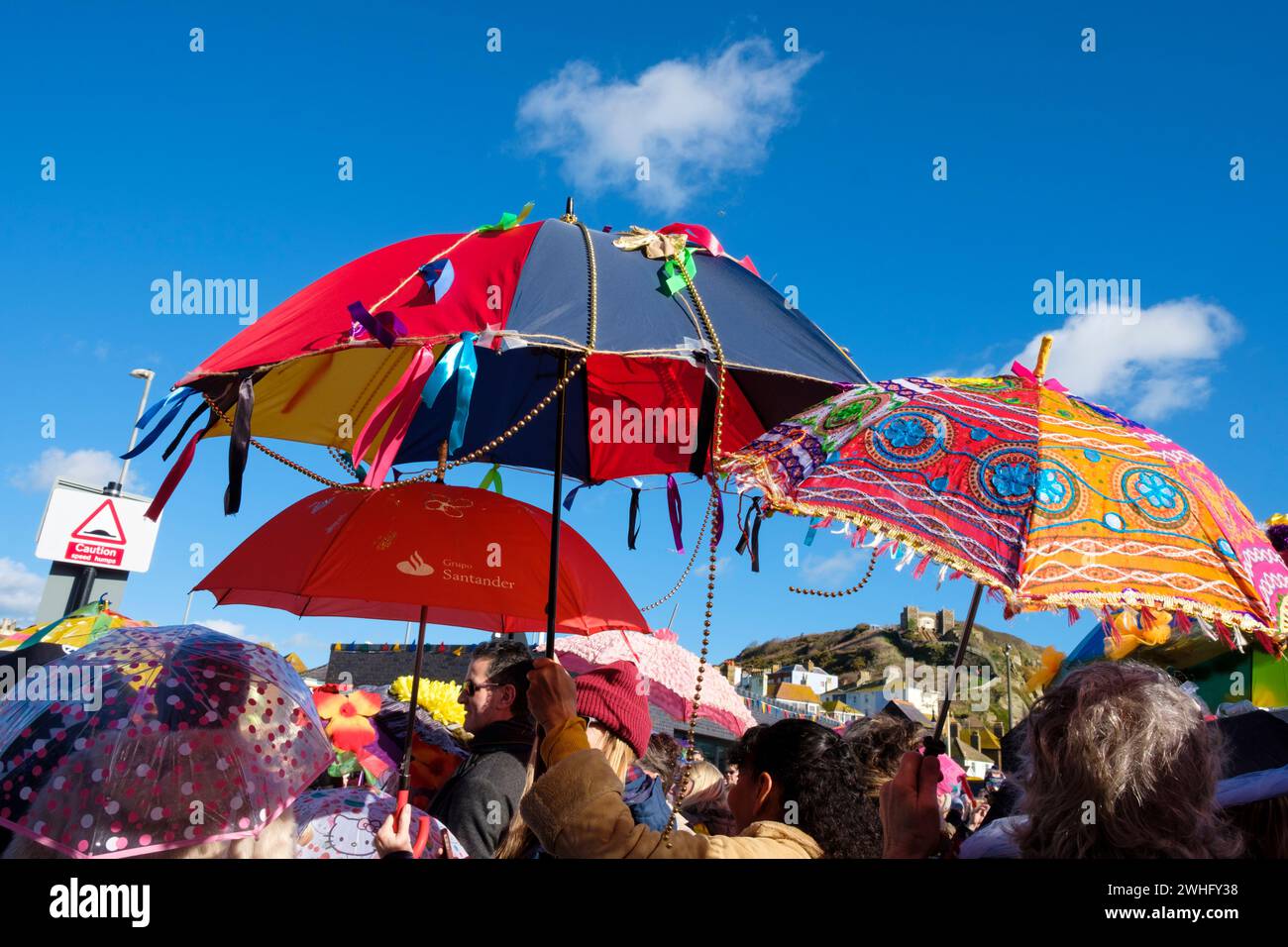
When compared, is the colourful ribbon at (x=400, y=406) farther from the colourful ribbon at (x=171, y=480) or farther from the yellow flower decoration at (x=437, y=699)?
the yellow flower decoration at (x=437, y=699)

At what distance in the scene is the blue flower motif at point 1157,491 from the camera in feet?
8.35

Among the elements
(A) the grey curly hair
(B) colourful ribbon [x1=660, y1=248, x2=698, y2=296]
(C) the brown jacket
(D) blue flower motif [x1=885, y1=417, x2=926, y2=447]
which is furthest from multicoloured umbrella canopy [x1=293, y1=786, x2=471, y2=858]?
(D) blue flower motif [x1=885, y1=417, x2=926, y2=447]

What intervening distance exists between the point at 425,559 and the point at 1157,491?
2.63 metres

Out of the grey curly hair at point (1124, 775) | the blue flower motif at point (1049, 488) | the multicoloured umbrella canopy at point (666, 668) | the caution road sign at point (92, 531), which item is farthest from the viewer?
the caution road sign at point (92, 531)

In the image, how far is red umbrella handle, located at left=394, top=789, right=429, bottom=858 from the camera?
212 centimetres

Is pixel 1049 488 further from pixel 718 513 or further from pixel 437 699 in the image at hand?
pixel 437 699

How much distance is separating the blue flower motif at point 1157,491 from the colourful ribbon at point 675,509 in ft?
6.33

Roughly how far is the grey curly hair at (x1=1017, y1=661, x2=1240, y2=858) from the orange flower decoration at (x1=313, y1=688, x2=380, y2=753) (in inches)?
122

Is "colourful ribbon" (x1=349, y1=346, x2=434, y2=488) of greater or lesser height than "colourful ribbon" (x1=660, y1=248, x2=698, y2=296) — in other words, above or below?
below

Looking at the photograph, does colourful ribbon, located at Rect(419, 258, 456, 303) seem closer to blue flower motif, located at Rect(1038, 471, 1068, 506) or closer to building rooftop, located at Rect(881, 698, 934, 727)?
blue flower motif, located at Rect(1038, 471, 1068, 506)

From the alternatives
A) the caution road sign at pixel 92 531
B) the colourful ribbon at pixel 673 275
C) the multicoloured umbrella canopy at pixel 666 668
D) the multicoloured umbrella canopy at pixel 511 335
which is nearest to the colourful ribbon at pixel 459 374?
the multicoloured umbrella canopy at pixel 511 335
